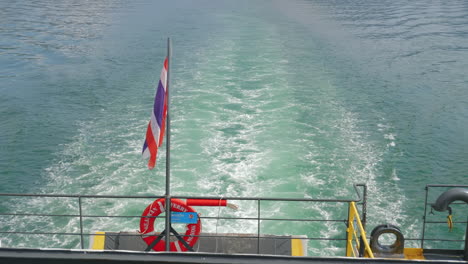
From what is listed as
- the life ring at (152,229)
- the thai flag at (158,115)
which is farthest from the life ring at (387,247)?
the thai flag at (158,115)

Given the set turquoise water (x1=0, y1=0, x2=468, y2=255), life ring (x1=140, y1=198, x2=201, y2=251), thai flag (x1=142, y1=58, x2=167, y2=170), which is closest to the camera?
thai flag (x1=142, y1=58, x2=167, y2=170)

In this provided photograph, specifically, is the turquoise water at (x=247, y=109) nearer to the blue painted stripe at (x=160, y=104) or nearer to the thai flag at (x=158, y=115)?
the thai flag at (x=158, y=115)

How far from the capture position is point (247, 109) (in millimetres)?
17141

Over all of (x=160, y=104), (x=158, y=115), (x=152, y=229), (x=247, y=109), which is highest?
(x=160, y=104)

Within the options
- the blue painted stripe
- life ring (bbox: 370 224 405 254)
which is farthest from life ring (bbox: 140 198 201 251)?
life ring (bbox: 370 224 405 254)

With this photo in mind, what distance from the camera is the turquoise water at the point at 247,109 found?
11.9 m

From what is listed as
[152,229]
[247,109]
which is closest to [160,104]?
[152,229]

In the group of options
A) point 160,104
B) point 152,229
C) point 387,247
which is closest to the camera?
point 160,104

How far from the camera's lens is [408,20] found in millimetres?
30984

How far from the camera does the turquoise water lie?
11914 millimetres

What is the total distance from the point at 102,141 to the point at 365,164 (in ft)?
25.7

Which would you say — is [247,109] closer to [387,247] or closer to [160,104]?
[387,247]

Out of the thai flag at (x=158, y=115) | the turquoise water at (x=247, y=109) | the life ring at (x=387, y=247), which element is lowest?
the turquoise water at (x=247, y=109)

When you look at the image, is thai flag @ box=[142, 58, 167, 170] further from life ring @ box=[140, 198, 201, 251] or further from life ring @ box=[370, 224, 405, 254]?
life ring @ box=[370, 224, 405, 254]
